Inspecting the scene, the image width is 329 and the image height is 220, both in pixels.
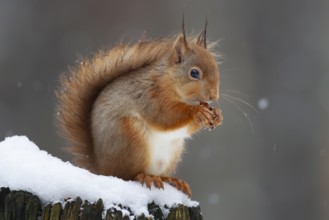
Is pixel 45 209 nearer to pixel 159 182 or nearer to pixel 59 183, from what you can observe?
pixel 59 183

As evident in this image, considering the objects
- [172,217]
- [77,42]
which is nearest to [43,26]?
[77,42]

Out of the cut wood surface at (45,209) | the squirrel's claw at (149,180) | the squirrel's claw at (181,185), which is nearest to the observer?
the cut wood surface at (45,209)

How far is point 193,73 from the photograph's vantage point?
8.60 feet

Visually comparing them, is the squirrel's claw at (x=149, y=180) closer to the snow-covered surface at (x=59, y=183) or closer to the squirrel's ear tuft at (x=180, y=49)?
the snow-covered surface at (x=59, y=183)

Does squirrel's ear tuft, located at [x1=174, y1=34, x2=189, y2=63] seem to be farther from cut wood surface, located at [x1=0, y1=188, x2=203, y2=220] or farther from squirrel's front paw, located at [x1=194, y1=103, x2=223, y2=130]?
cut wood surface, located at [x1=0, y1=188, x2=203, y2=220]

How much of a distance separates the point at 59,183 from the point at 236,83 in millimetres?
4560

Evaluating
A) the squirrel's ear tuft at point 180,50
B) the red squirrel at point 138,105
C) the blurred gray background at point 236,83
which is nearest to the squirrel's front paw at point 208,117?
the red squirrel at point 138,105

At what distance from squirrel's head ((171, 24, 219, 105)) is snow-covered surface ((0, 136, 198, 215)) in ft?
2.32

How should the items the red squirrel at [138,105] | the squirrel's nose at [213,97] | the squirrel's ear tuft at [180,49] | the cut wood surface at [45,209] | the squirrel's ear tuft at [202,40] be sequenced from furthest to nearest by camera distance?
the squirrel's ear tuft at [202,40] → the squirrel's ear tuft at [180,49] → the squirrel's nose at [213,97] → the red squirrel at [138,105] → the cut wood surface at [45,209]

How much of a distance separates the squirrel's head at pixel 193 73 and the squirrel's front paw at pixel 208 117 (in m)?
0.04

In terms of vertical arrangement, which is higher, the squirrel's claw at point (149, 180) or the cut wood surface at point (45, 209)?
the squirrel's claw at point (149, 180)

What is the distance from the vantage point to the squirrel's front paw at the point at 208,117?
2477 mm

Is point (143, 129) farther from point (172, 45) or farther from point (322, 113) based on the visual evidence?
point (322, 113)

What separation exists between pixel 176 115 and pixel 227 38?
377cm
